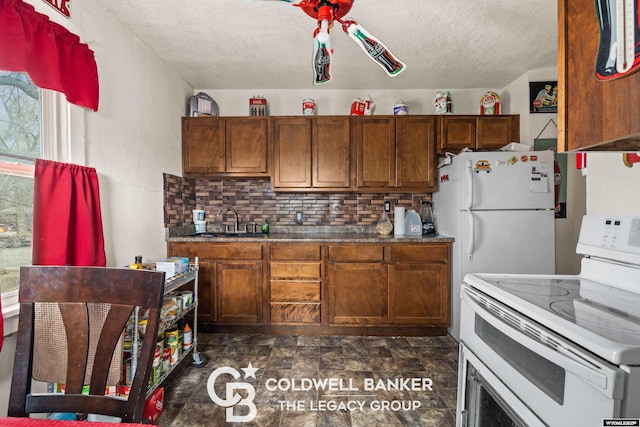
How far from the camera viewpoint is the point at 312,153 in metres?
2.86

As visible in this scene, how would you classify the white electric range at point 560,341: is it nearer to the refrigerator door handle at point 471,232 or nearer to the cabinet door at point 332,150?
the refrigerator door handle at point 471,232

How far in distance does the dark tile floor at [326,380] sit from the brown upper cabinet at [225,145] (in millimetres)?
1731

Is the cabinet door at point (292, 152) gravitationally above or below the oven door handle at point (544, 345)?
above

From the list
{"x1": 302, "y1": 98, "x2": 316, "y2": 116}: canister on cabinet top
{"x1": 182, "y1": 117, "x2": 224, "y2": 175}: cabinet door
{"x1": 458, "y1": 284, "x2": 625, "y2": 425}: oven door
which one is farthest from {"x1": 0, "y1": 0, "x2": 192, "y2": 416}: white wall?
{"x1": 458, "y1": 284, "x2": 625, "y2": 425}: oven door

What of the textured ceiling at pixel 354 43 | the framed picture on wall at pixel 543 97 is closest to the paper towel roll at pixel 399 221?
the textured ceiling at pixel 354 43

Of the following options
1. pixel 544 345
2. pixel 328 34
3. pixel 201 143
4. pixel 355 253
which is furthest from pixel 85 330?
pixel 201 143

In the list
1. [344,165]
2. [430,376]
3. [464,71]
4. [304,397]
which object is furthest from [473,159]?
[304,397]

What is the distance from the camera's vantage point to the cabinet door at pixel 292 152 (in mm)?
2854

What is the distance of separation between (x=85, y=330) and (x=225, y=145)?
7.77ft

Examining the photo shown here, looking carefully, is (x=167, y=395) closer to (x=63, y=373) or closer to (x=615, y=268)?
(x=63, y=373)

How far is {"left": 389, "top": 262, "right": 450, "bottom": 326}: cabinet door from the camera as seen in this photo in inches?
101

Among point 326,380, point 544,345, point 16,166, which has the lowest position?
point 326,380

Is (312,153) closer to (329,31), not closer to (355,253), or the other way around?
(355,253)

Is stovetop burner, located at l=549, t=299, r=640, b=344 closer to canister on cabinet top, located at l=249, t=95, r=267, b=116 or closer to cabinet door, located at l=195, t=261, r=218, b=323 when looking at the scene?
cabinet door, located at l=195, t=261, r=218, b=323
